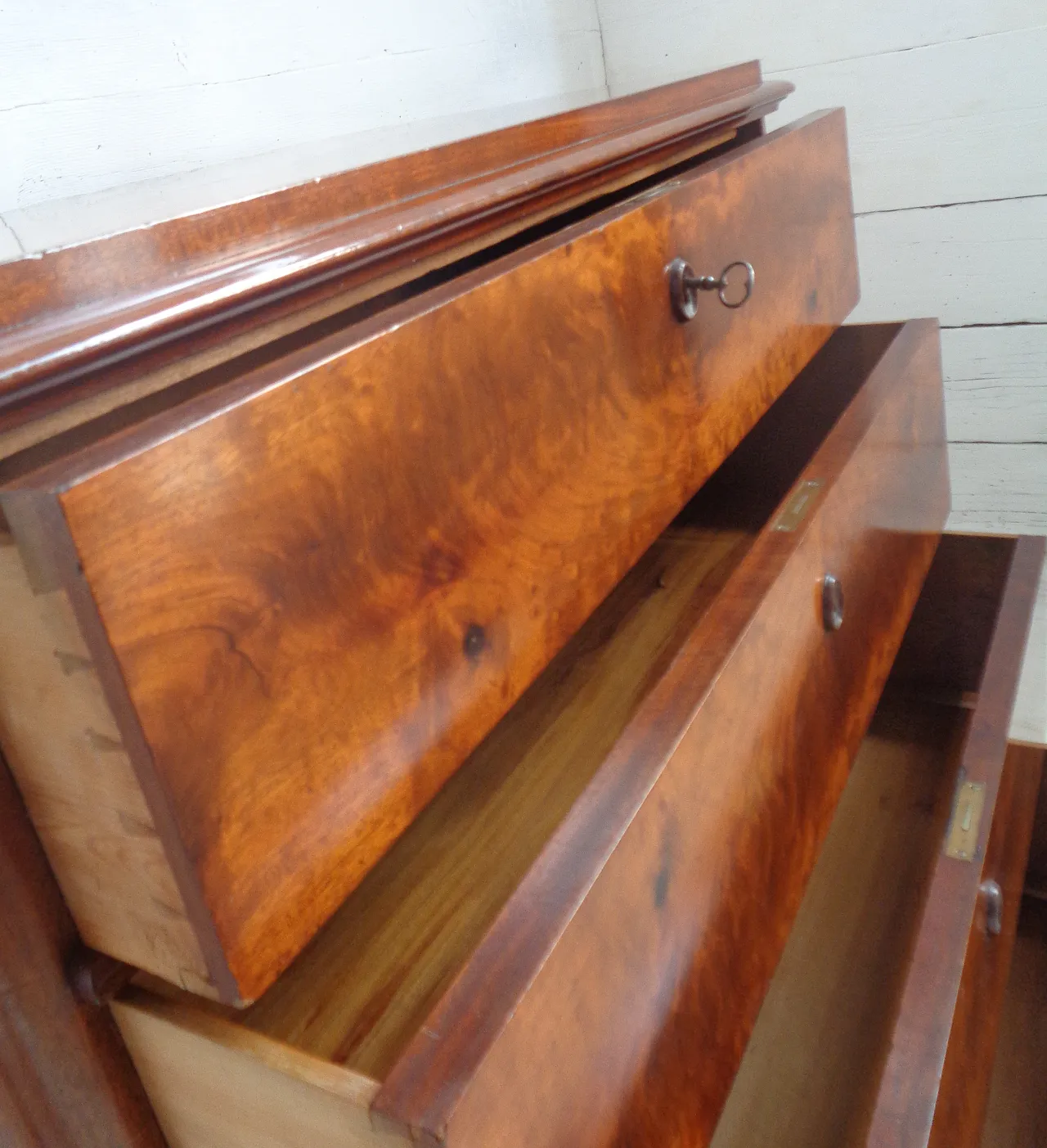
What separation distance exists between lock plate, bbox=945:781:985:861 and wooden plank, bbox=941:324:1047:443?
30.0 inches

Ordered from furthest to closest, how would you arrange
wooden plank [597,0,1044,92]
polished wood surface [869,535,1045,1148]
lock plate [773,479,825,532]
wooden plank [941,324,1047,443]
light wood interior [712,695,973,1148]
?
wooden plank [941,324,1047,443], wooden plank [597,0,1044,92], light wood interior [712,695,973,1148], lock plate [773,479,825,532], polished wood surface [869,535,1045,1148]

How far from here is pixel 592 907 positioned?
1.18 ft

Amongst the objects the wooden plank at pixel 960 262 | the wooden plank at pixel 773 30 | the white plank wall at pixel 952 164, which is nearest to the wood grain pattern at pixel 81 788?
the wooden plank at pixel 773 30

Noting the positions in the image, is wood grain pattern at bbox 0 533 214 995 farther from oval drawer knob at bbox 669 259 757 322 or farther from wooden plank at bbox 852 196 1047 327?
wooden plank at bbox 852 196 1047 327

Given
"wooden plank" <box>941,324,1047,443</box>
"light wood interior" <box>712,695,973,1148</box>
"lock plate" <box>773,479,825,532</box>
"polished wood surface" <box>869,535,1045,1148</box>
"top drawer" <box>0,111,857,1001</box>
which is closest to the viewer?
"top drawer" <box>0,111,857,1001</box>

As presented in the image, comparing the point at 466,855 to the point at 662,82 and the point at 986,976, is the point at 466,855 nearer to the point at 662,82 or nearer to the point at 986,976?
the point at 986,976

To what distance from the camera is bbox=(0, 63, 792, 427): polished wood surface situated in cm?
29

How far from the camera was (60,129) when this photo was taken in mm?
696

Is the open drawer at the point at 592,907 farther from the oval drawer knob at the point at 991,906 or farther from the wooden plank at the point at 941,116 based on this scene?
the wooden plank at the point at 941,116

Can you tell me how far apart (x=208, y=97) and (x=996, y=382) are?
1020 millimetres

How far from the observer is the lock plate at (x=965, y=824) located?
616 mm

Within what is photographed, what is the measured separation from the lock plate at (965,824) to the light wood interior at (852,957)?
1 cm

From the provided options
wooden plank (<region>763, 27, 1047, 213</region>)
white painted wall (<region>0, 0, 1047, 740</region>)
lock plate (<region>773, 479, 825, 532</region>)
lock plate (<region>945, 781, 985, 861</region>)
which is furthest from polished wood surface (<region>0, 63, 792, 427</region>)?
wooden plank (<region>763, 27, 1047, 213</region>)

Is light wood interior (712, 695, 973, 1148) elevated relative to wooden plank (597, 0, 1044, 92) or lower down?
lower down
